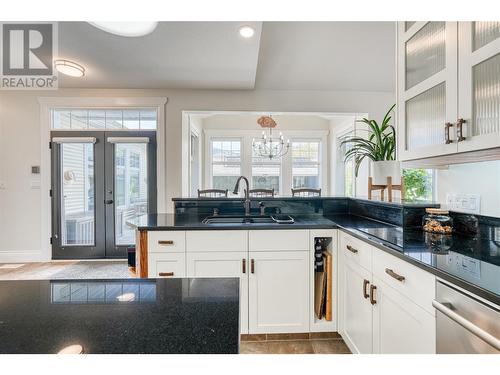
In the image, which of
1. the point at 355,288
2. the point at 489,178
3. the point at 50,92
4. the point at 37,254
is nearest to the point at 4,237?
the point at 37,254

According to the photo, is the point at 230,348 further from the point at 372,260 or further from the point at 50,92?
the point at 50,92

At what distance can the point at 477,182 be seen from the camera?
155 cm

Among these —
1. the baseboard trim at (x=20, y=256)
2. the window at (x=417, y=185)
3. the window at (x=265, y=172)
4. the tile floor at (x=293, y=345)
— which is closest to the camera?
the tile floor at (x=293, y=345)

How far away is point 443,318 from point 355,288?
73 cm

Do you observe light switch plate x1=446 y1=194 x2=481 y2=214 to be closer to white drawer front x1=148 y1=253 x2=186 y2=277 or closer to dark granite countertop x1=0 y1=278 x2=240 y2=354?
dark granite countertop x1=0 y1=278 x2=240 y2=354

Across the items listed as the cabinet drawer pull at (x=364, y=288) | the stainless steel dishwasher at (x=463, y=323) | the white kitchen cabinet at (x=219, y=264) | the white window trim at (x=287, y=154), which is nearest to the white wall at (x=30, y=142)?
the white window trim at (x=287, y=154)

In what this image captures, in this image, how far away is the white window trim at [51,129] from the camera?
3.79 m

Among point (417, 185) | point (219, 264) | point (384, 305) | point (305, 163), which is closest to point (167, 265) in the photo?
point (219, 264)

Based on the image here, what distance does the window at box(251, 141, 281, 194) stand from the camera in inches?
240

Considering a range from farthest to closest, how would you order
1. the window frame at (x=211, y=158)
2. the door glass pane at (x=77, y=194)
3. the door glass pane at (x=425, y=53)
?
the window frame at (x=211, y=158) → the door glass pane at (x=77, y=194) → the door glass pane at (x=425, y=53)

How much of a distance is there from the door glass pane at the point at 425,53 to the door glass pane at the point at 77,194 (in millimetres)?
4106

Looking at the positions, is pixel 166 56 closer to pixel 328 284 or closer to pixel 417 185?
pixel 328 284

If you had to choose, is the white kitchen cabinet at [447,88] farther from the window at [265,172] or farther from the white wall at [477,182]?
the window at [265,172]

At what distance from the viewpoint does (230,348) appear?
0.51 m
